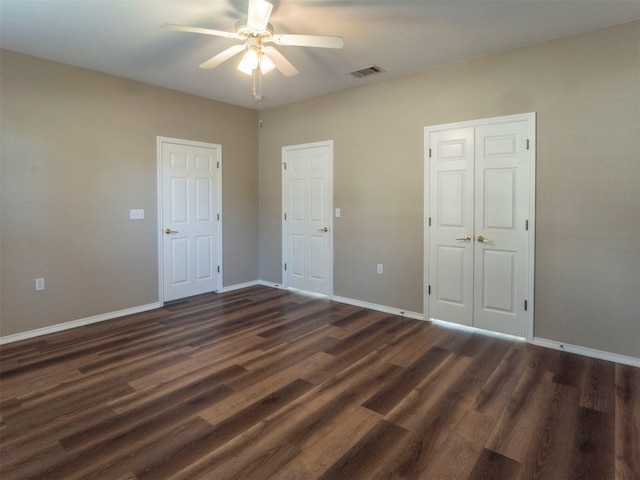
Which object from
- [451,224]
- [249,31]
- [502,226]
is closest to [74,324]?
[249,31]

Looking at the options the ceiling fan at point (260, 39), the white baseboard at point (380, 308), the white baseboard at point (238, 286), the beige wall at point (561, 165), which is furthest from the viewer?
the white baseboard at point (238, 286)

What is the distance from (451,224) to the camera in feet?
13.0

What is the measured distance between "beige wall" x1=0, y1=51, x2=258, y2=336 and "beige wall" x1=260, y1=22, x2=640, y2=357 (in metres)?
2.82

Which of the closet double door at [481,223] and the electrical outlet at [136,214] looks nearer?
the closet double door at [481,223]

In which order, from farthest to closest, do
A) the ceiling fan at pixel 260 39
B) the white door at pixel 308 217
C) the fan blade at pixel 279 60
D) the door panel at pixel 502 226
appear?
the white door at pixel 308 217 → the door panel at pixel 502 226 → the fan blade at pixel 279 60 → the ceiling fan at pixel 260 39

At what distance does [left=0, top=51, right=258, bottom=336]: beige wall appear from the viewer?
3572 millimetres

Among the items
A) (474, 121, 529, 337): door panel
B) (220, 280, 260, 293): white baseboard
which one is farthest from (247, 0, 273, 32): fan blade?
(220, 280, 260, 293): white baseboard

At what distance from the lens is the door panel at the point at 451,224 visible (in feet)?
12.6

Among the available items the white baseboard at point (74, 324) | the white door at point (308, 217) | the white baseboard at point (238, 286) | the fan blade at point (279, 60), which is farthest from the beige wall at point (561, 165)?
the white baseboard at point (74, 324)

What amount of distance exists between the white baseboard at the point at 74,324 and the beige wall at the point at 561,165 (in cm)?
306

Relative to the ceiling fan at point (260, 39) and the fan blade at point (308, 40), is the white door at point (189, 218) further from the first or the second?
the fan blade at point (308, 40)

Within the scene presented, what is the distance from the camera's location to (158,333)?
12.5ft

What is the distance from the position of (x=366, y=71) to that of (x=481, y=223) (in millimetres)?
2087

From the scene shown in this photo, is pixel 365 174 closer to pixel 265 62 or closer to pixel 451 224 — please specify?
pixel 451 224
